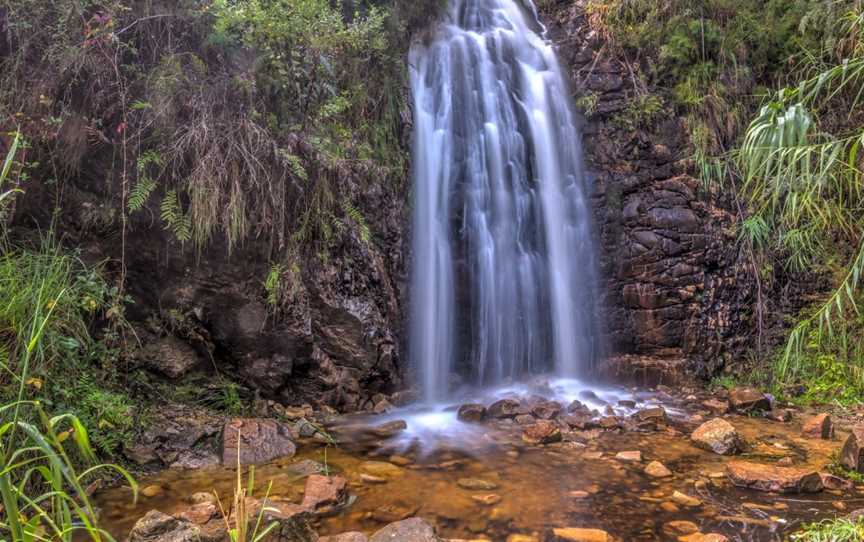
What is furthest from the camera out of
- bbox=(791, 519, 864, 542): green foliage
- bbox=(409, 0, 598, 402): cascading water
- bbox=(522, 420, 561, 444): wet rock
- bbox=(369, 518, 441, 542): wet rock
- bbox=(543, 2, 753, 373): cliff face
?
bbox=(543, 2, 753, 373): cliff face

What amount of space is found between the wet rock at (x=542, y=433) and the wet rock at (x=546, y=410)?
0.40 meters

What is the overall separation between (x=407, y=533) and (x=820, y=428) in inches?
142

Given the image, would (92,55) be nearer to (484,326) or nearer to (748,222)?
(484,326)

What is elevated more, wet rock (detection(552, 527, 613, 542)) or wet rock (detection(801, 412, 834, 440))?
wet rock (detection(801, 412, 834, 440))

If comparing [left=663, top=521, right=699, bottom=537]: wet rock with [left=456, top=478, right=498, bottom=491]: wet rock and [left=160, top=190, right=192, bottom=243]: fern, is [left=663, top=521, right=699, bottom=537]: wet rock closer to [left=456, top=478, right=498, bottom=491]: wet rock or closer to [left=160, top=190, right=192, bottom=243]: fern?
[left=456, top=478, right=498, bottom=491]: wet rock

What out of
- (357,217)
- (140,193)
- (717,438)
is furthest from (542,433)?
(140,193)

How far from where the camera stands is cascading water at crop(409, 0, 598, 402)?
5.92 meters

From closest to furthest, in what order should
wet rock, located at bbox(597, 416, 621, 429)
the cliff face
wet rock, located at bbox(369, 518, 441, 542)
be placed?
wet rock, located at bbox(369, 518, 441, 542) → wet rock, located at bbox(597, 416, 621, 429) → the cliff face

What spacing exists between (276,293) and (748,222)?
200 inches

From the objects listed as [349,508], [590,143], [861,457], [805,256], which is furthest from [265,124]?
[805,256]

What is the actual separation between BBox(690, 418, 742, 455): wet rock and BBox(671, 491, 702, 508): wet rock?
93 cm

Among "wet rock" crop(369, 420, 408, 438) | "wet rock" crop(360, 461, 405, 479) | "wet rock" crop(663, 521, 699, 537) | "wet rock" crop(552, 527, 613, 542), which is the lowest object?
"wet rock" crop(663, 521, 699, 537)

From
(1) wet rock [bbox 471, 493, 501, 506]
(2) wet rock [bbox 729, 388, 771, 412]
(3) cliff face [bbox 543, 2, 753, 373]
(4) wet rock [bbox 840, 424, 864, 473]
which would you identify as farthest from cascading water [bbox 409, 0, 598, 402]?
(4) wet rock [bbox 840, 424, 864, 473]

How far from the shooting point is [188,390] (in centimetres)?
Answer: 411
